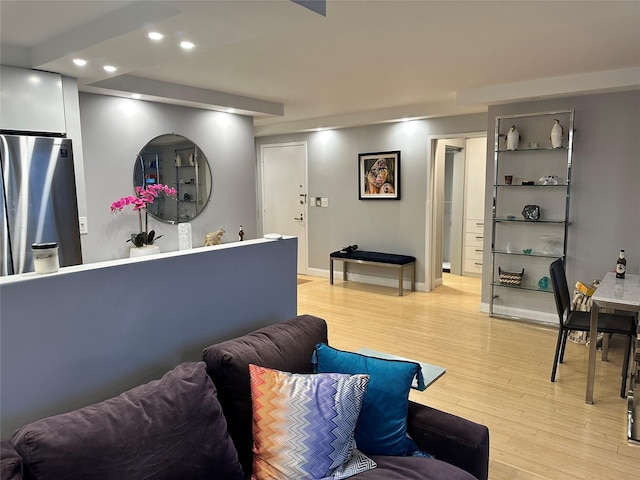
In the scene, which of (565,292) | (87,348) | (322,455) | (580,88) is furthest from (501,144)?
(87,348)

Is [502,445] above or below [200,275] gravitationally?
below

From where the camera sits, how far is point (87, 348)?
5.40 feet

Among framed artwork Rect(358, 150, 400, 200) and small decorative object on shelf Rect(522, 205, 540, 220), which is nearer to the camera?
small decorative object on shelf Rect(522, 205, 540, 220)

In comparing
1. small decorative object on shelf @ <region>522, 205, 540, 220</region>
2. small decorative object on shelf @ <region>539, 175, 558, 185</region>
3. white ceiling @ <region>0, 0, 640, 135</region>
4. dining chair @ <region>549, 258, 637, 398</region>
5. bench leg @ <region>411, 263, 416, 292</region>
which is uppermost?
white ceiling @ <region>0, 0, 640, 135</region>

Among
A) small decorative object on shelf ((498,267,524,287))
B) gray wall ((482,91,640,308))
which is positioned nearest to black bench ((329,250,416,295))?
small decorative object on shelf ((498,267,524,287))

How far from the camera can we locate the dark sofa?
1.25m

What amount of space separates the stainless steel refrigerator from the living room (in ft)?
0.79

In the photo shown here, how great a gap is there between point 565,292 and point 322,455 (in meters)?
2.74

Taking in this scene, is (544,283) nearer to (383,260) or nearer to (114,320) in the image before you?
(383,260)

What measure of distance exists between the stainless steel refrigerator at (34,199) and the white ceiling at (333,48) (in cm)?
56

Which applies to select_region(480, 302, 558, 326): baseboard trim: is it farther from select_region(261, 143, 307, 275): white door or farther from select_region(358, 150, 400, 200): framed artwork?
select_region(261, 143, 307, 275): white door

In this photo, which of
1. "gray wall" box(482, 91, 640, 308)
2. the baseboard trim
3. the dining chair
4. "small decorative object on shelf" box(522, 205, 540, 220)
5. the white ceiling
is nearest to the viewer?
the white ceiling

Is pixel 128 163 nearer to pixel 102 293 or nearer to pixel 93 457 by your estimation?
pixel 102 293

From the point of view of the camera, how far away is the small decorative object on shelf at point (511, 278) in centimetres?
463
